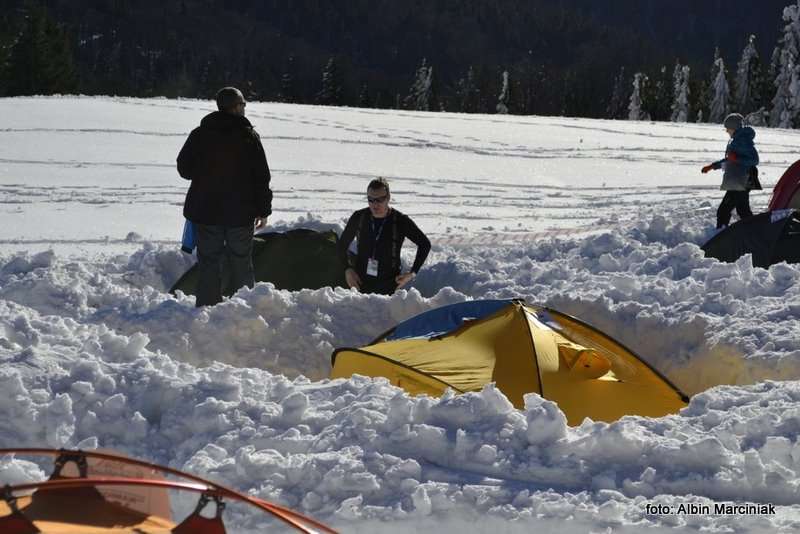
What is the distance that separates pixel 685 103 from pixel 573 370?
6407cm

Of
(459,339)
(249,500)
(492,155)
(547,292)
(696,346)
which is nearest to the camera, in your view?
(249,500)

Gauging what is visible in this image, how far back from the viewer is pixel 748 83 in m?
63.8

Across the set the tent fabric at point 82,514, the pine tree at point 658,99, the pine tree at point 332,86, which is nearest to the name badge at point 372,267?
the tent fabric at point 82,514

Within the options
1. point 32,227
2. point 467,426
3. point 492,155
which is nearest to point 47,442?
point 467,426

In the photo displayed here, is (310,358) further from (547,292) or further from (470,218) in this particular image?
(470,218)

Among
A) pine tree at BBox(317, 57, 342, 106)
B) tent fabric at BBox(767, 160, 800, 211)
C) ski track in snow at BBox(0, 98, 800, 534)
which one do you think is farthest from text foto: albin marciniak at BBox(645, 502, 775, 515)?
pine tree at BBox(317, 57, 342, 106)

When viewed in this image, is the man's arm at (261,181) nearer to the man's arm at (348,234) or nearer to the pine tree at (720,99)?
the man's arm at (348,234)

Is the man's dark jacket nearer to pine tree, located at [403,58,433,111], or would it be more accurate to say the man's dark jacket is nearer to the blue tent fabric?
the blue tent fabric

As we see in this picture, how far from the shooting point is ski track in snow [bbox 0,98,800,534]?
4.12 metres

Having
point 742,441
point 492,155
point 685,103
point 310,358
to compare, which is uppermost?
point 685,103

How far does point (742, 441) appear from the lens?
174 inches

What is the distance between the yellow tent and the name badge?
136 cm

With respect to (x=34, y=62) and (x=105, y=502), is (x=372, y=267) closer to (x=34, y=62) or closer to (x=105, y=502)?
(x=105, y=502)

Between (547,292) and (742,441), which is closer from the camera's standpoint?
(742,441)
